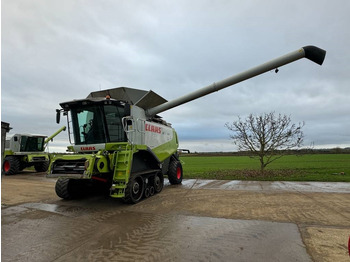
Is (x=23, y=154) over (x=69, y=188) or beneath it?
over

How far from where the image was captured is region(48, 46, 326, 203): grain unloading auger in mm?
6520

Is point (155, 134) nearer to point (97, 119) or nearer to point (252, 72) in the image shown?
point (97, 119)

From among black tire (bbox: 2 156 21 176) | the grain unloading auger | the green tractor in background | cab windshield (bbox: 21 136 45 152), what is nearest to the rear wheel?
the grain unloading auger

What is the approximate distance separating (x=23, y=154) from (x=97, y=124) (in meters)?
12.9

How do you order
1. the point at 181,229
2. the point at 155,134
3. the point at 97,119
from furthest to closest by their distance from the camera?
the point at 155,134 < the point at 97,119 < the point at 181,229

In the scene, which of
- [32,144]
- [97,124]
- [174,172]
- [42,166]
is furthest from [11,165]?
[97,124]

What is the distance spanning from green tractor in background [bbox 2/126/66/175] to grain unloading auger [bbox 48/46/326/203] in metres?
9.84

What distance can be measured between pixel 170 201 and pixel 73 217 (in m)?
A: 2.73

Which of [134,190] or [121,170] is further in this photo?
[134,190]

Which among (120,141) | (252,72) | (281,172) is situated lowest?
(281,172)

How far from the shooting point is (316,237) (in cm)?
407

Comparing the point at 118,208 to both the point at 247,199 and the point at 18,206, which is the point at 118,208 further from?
the point at 247,199

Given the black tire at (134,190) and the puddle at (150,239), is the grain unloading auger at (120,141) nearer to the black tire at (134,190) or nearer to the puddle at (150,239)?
the black tire at (134,190)

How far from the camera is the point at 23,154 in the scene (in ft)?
55.9
